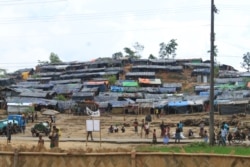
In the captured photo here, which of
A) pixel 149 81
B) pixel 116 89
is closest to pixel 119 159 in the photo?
pixel 116 89

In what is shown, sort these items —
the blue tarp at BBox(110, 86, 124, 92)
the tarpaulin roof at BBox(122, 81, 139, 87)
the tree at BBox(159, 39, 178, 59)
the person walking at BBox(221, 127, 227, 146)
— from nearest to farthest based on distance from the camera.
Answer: the person walking at BBox(221, 127, 227, 146) < the blue tarp at BBox(110, 86, 124, 92) < the tarpaulin roof at BBox(122, 81, 139, 87) < the tree at BBox(159, 39, 178, 59)

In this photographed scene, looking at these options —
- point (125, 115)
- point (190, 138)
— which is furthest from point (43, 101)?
point (190, 138)

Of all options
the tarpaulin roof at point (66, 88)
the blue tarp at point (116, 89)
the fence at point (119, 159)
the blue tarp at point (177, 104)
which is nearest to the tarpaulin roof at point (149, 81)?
the blue tarp at point (116, 89)

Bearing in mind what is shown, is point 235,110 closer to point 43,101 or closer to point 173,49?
point 43,101

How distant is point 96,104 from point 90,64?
29.3 meters

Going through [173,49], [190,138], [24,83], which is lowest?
[190,138]

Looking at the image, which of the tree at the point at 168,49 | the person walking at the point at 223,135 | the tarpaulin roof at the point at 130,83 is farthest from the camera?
the tree at the point at 168,49

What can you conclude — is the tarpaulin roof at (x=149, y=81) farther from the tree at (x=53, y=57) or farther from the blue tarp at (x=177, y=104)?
the tree at (x=53, y=57)

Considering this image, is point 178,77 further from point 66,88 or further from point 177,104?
point 177,104

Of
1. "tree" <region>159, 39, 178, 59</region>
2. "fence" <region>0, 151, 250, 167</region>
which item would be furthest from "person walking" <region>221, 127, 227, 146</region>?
"tree" <region>159, 39, 178, 59</region>

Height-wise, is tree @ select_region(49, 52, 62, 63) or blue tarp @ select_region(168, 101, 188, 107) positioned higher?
tree @ select_region(49, 52, 62, 63)

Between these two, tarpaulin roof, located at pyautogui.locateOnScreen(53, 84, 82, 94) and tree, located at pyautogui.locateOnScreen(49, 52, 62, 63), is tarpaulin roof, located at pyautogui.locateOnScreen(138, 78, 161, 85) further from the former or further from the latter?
tree, located at pyautogui.locateOnScreen(49, 52, 62, 63)

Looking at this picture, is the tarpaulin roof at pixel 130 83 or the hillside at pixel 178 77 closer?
the tarpaulin roof at pixel 130 83

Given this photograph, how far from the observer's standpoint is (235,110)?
55875 millimetres
